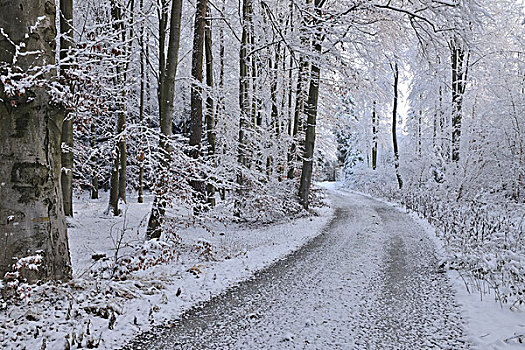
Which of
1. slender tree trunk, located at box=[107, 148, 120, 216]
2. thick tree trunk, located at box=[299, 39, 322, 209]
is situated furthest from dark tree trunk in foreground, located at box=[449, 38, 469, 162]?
slender tree trunk, located at box=[107, 148, 120, 216]

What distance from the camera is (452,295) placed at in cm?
476

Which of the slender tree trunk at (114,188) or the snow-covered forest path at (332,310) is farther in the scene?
the slender tree trunk at (114,188)

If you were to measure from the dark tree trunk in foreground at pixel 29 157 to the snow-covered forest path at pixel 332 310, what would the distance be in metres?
1.75

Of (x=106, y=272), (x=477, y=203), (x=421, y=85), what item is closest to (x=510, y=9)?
(x=421, y=85)

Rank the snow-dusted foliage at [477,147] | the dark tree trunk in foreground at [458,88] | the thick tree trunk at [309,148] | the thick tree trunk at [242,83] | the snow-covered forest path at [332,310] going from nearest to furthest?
the snow-covered forest path at [332,310]
the snow-dusted foliage at [477,147]
the thick tree trunk at [242,83]
the thick tree trunk at [309,148]
the dark tree trunk in foreground at [458,88]

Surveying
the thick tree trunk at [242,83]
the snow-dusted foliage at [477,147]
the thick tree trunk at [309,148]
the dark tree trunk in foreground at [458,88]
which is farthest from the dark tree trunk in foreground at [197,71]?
the dark tree trunk in foreground at [458,88]

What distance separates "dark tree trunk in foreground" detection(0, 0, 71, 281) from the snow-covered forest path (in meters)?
1.75

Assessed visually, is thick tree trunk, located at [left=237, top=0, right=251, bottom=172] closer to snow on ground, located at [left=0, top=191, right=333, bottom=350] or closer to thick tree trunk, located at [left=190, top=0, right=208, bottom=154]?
thick tree trunk, located at [left=190, top=0, right=208, bottom=154]

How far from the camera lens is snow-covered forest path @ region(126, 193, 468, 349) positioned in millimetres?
3459

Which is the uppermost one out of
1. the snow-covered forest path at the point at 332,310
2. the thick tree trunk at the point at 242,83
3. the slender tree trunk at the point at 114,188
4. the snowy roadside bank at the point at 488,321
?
the thick tree trunk at the point at 242,83

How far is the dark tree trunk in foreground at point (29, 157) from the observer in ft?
12.4

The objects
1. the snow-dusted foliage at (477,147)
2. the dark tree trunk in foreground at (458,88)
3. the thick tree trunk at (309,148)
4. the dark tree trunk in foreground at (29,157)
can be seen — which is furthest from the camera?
the dark tree trunk in foreground at (458,88)

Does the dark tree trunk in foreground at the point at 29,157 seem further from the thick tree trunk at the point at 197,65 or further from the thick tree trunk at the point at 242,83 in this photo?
the thick tree trunk at the point at 242,83

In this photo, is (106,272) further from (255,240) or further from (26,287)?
(255,240)
